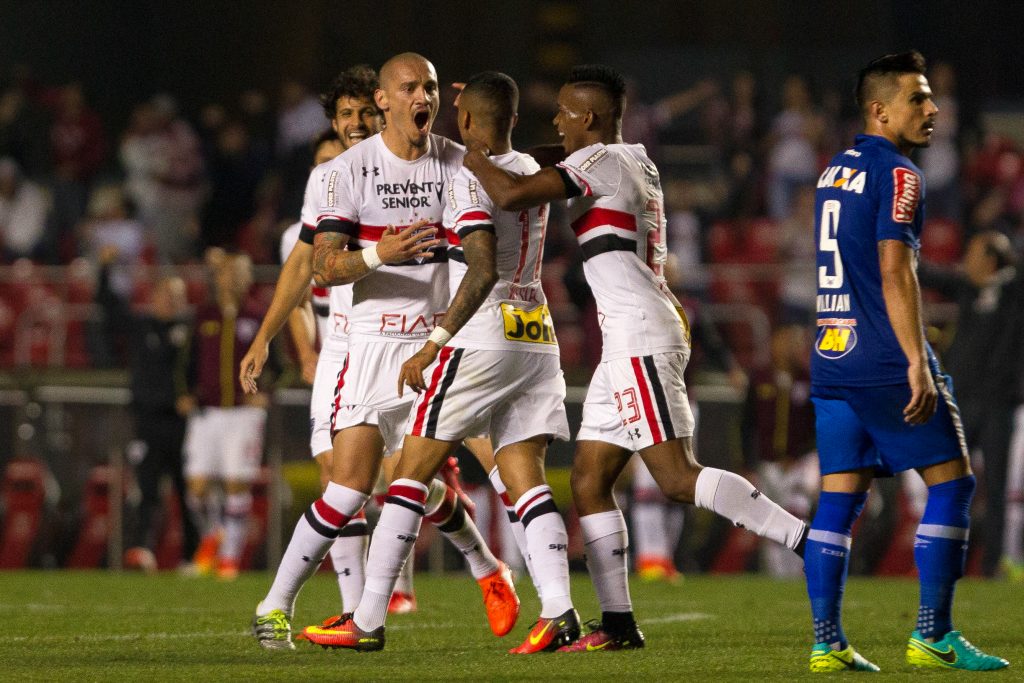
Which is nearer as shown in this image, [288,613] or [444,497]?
[288,613]

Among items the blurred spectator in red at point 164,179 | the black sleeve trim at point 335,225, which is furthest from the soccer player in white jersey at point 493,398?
the blurred spectator in red at point 164,179

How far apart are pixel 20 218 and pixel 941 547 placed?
592 inches

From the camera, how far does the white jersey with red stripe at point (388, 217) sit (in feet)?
22.4

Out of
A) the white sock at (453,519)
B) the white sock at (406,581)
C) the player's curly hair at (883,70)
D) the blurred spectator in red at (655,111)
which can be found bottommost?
the white sock at (406,581)

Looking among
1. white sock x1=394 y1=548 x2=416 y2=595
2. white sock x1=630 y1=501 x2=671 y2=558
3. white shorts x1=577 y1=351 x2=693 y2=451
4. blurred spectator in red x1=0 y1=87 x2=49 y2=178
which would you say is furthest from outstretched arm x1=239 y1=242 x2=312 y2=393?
blurred spectator in red x1=0 y1=87 x2=49 y2=178

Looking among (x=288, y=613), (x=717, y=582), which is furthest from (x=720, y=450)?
(x=288, y=613)

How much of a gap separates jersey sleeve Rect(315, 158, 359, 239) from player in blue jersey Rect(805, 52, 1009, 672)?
1.89 metres

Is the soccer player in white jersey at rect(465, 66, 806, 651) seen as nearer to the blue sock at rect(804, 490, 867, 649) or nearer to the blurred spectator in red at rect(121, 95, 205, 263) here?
the blue sock at rect(804, 490, 867, 649)

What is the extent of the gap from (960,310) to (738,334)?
9.58 ft

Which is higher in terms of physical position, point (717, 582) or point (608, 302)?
point (608, 302)

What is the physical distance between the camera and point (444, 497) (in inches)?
298

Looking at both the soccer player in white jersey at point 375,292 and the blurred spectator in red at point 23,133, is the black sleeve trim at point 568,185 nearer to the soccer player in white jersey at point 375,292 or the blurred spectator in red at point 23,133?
the soccer player in white jersey at point 375,292

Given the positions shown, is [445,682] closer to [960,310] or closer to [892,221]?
[892,221]

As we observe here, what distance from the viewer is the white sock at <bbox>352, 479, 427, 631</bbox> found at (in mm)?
6418
